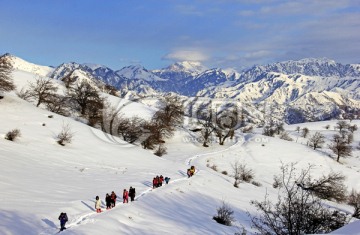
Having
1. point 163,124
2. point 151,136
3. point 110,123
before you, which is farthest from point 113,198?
point 163,124

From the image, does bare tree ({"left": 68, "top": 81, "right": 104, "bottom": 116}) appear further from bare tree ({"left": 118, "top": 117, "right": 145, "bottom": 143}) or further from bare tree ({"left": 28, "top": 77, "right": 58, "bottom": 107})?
bare tree ({"left": 118, "top": 117, "right": 145, "bottom": 143})

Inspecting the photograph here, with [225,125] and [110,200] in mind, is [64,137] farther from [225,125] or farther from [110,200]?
[225,125]

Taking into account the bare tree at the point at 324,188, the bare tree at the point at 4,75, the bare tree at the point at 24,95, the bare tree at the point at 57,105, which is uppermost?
the bare tree at the point at 4,75

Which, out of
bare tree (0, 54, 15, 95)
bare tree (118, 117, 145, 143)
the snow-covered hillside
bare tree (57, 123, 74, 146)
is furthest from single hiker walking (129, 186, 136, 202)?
bare tree (118, 117, 145, 143)

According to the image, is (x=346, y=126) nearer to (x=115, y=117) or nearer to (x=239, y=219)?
(x=115, y=117)

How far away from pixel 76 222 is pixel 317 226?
12.0m

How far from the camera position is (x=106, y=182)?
1283 inches

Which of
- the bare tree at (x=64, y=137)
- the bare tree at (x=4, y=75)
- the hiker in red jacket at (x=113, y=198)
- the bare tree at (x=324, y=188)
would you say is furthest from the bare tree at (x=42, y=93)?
the bare tree at (x=324, y=188)

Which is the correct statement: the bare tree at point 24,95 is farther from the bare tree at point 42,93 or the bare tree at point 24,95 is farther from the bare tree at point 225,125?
the bare tree at point 225,125

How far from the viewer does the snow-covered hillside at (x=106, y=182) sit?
20.2 meters

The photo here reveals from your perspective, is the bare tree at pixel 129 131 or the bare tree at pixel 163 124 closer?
the bare tree at pixel 129 131

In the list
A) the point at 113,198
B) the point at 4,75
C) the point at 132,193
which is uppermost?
the point at 4,75

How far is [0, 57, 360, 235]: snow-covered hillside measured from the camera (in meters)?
20.2

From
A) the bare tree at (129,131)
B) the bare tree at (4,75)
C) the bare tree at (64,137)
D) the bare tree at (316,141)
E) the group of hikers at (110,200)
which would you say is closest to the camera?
the group of hikers at (110,200)
